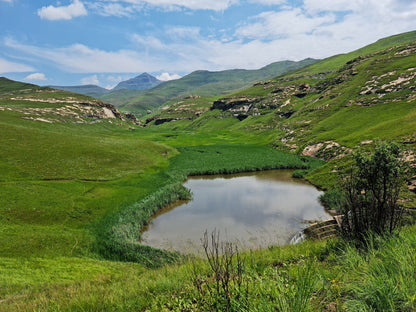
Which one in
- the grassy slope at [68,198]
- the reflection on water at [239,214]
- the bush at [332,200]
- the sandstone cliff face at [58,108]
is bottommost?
the reflection on water at [239,214]

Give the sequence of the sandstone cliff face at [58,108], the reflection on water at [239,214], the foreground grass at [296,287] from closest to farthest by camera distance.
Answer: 1. the foreground grass at [296,287]
2. the reflection on water at [239,214]
3. the sandstone cliff face at [58,108]

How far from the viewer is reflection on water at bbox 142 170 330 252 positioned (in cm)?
2806

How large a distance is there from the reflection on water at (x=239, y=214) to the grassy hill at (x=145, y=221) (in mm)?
3484

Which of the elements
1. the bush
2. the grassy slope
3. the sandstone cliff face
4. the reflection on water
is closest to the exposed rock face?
the grassy slope

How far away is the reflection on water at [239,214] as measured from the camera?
1105 inches

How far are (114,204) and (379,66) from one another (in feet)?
530

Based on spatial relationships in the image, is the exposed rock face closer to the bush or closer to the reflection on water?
the reflection on water

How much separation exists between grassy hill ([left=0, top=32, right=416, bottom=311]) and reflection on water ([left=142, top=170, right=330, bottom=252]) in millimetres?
3484

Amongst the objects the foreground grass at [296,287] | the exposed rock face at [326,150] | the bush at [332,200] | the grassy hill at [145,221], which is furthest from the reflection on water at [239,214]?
the exposed rock face at [326,150]

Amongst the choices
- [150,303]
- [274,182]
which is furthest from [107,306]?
[274,182]

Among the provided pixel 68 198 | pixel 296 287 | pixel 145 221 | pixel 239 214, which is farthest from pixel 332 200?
pixel 68 198

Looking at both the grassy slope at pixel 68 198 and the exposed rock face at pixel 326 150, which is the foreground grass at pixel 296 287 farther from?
the exposed rock face at pixel 326 150

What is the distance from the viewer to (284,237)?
84.8 ft

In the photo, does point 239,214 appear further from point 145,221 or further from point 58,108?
point 58,108
